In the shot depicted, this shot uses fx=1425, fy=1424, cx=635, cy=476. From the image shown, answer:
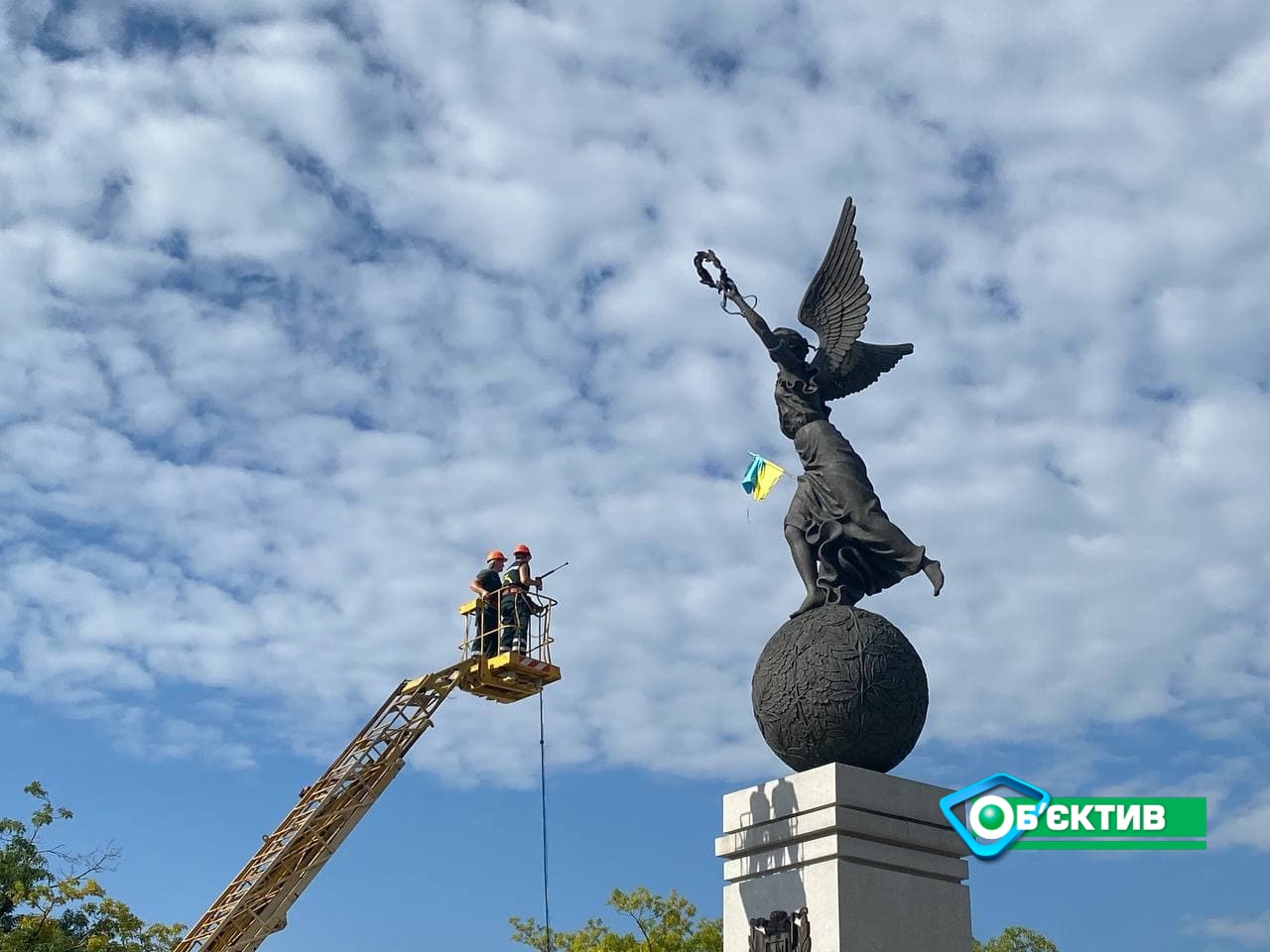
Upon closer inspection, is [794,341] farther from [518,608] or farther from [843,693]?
[518,608]

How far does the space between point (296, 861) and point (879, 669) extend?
12.9 metres

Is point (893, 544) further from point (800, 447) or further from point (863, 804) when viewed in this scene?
point (863, 804)

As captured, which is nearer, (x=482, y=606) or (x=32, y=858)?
(x=482, y=606)

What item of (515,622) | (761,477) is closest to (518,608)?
(515,622)

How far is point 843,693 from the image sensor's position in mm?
12461

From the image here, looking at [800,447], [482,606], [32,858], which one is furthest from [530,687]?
[32,858]

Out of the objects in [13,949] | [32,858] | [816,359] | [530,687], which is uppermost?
[816,359]

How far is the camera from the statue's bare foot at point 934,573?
43.4 feet

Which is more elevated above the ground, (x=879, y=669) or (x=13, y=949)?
(x=879, y=669)

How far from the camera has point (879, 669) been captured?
12.5 meters

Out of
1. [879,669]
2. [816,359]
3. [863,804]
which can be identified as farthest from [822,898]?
[816,359]

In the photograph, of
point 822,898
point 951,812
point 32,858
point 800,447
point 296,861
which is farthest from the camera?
point 32,858

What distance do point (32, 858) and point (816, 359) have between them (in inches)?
868

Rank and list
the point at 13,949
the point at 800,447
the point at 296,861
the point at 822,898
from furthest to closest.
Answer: the point at 13,949
the point at 296,861
the point at 800,447
the point at 822,898
